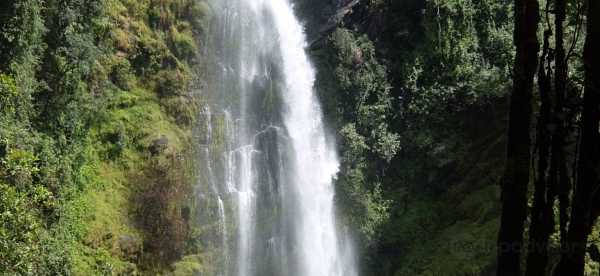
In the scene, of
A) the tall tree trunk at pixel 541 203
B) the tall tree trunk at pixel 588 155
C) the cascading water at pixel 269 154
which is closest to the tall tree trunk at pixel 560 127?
the tall tree trunk at pixel 541 203

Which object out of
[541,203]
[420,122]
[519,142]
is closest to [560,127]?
[519,142]

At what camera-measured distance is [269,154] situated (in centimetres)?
2123

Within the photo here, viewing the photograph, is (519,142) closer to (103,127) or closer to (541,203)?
(541,203)

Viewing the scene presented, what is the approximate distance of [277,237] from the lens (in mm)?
19953

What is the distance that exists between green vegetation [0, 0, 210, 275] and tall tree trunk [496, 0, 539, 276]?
12.1m

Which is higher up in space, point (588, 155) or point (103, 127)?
point (103, 127)

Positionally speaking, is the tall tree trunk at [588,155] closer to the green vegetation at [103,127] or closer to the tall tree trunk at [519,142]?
the tall tree trunk at [519,142]

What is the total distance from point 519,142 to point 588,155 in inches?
18.5

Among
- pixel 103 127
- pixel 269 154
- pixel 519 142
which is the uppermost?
pixel 103 127

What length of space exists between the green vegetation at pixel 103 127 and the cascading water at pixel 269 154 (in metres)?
1.43

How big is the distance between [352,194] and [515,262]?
17011 mm

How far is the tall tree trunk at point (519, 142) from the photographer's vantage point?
3275mm

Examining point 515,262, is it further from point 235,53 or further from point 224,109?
point 235,53

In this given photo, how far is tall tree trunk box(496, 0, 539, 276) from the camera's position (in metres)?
3.28
